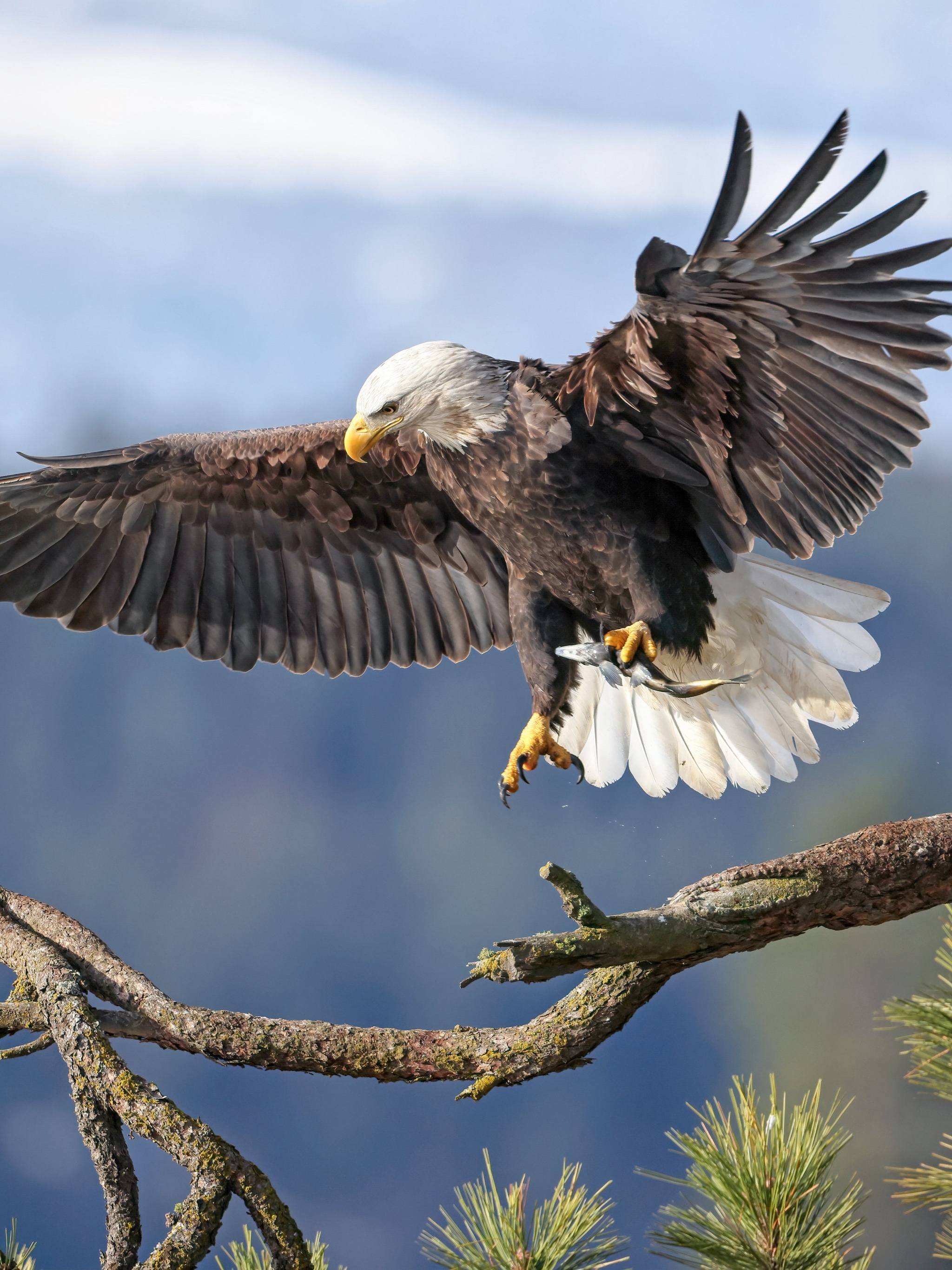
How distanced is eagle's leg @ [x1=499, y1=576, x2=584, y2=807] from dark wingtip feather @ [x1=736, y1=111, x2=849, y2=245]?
1.06 metres

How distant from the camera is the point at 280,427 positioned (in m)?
2.99

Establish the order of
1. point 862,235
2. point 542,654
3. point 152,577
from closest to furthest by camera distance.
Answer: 1. point 862,235
2. point 542,654
3. point 152,577

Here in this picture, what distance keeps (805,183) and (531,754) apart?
1.37 metres

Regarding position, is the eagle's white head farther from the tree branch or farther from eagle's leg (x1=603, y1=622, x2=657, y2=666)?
the tree branch

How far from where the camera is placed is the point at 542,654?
2.79 m

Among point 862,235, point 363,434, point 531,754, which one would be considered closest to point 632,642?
point 531,754

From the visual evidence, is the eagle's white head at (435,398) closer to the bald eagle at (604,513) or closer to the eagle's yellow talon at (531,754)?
the bald eagle at (604,513)

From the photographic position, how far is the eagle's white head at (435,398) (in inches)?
99.5

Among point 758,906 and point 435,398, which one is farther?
point 435,398

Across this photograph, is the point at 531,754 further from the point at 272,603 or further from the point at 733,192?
the point at 733,192

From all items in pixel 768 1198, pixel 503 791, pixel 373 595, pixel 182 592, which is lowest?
pixel 768 1198

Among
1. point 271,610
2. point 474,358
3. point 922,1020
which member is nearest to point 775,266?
point 474,358

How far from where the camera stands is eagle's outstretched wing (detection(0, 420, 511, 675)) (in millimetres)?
3016

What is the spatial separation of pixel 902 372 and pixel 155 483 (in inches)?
75.0
